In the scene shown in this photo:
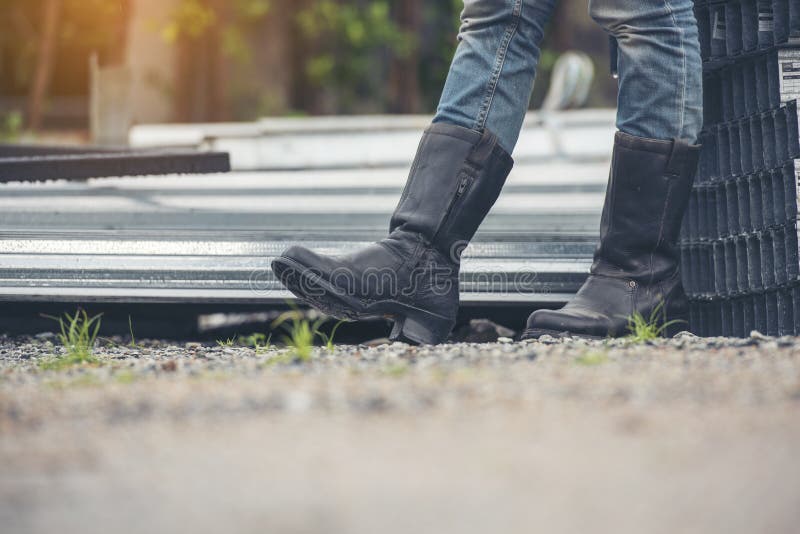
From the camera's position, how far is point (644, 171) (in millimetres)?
1916

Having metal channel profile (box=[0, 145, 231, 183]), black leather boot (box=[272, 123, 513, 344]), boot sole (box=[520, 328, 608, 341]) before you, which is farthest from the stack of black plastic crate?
metal channel profile (box=[0, 145, 231, 183])

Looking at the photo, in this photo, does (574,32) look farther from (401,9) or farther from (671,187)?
(671,187)

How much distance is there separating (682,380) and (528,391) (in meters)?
0.21

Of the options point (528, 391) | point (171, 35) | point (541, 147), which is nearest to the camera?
point (528, 391)

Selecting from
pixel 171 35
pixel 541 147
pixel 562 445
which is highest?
pixel 171 35

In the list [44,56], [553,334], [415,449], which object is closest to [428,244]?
[553,334]

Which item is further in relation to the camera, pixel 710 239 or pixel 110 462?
pixel 710 239

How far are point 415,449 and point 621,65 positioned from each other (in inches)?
46.2

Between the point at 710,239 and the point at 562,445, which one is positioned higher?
the point at 710,239

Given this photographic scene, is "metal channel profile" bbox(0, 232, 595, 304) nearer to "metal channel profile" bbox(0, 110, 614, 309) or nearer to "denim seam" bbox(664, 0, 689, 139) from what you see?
"metal channel profile" bbox(0, 110, 614, 309)

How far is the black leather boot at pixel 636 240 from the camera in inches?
75.2

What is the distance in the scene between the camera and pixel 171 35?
757cm

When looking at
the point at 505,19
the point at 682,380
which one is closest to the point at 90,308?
the point at 505,19

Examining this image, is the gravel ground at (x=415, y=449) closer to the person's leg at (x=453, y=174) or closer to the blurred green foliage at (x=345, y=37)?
the person's leg at (x=453, y=174)
